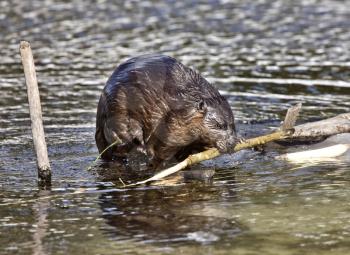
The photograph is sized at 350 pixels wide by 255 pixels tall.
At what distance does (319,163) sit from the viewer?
862 cm

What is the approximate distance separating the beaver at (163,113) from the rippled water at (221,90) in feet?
0.99

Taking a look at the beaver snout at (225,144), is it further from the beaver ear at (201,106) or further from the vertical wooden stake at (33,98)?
the vertical wooden stake at (33,98)

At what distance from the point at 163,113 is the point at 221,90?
413 cm

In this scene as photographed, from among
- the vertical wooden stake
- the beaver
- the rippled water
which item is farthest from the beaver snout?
the vertical wooden stake

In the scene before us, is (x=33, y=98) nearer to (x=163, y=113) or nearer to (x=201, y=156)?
(x=163, y=113)

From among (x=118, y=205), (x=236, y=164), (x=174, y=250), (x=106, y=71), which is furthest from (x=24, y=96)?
(x=174, y=250)

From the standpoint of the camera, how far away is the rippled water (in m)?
6.48

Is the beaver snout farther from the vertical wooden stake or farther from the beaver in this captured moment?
the vertical wooden stake

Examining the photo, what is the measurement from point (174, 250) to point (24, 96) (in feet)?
20.5

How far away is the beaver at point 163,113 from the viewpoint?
808 centimetres

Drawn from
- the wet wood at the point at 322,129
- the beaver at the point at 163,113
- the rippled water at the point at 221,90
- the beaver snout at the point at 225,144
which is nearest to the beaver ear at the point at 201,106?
the beaver at the point at 163,113

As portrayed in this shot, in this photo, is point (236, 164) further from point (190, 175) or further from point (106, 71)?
point (106, 71)

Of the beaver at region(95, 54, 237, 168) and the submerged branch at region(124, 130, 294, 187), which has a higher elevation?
the beaver at region(95, 54, 237, 168)

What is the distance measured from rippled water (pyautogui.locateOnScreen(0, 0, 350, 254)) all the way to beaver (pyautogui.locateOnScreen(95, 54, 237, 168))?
0.99 feet
